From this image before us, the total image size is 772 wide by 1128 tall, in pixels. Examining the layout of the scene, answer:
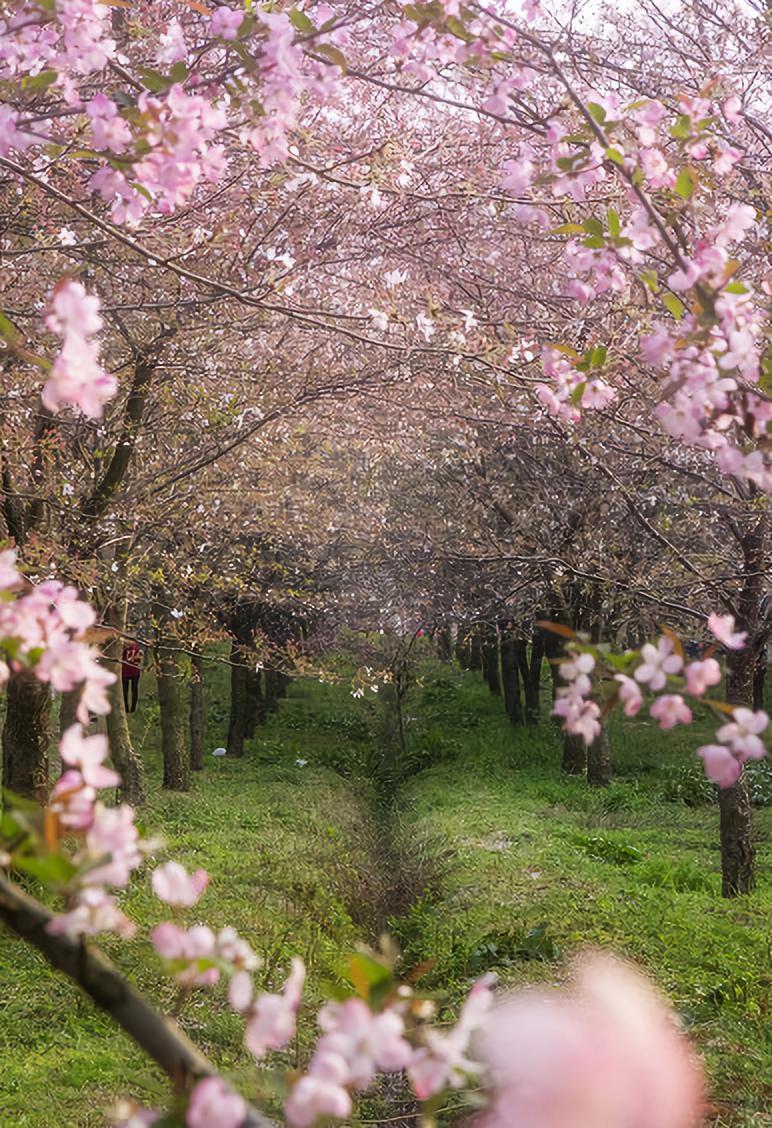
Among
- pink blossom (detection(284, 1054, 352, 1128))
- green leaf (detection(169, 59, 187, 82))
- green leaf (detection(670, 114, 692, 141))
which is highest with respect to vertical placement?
green leaf (detection(169, 59, 187, 82))

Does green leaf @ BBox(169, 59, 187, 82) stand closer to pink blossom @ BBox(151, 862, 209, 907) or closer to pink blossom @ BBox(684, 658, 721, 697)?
pink blossom @ BBox(684, 658, 721, 697)

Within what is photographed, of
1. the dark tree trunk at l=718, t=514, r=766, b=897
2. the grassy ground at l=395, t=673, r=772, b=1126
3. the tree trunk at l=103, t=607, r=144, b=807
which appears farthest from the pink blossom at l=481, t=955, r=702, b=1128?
the tree trunk at l=103, t=607, r=144, b=807

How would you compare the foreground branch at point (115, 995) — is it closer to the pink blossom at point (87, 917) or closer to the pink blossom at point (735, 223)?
the pink blossom at point (87, 917)

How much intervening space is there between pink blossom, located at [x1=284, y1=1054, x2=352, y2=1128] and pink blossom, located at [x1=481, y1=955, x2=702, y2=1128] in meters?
0.36

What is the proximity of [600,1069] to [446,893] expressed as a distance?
10305 mm

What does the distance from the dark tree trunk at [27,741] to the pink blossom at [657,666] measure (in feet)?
24.7

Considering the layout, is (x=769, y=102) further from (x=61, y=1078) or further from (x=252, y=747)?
(x=252, y=747)

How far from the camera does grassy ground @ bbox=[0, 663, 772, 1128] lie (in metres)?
6.27

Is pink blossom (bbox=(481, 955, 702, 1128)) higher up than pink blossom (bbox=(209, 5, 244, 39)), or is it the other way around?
pink blossom (bbox=(209, 5, 244, 39))

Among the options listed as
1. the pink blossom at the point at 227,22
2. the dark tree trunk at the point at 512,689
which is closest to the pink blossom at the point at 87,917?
the pink blossom at the point at 227,22

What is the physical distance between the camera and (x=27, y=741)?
30.0 feet

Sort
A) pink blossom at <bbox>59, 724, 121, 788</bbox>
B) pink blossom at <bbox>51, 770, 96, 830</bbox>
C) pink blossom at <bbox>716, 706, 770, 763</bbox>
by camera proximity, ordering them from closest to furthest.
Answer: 1. pink blossom at <bbox>51, 770, 96, 830</bbox>
2. pink blossom at <bbox>59, 724, 121, 788</bbox>
3. pink blossom at <bbox>716, 706, 770, 763</bbox>

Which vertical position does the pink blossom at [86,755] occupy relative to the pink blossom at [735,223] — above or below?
below

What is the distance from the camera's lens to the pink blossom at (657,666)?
2133mm
